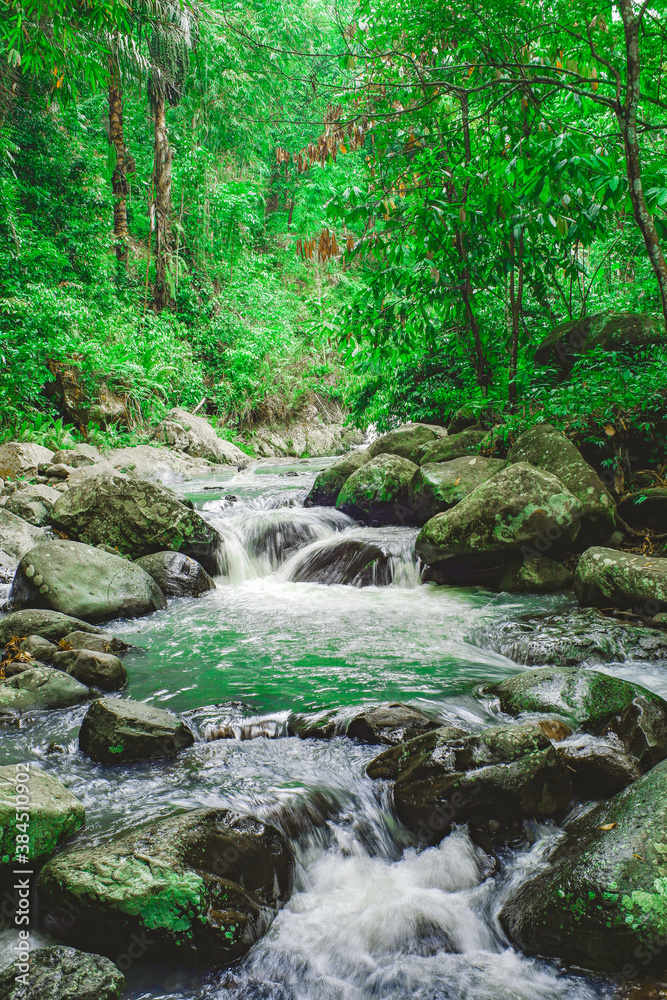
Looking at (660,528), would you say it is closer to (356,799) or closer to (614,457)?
(614,457)

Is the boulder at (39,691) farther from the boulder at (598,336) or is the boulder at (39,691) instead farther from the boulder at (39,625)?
the boulder at (598,336)

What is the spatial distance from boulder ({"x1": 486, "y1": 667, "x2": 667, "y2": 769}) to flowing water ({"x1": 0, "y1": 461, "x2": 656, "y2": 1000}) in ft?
0.95

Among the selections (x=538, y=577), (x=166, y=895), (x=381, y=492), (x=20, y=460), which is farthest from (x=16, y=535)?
(x=538, y=577)

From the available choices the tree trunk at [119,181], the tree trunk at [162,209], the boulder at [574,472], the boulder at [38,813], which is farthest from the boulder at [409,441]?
the tree trunk at [119,181]

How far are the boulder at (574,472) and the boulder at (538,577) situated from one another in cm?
44

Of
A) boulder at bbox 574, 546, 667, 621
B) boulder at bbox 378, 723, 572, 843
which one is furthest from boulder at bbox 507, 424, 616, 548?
boulder at bbox 378, 723, 572, 843

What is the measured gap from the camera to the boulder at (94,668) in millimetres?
4379

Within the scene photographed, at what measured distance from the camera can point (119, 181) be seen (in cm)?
1903

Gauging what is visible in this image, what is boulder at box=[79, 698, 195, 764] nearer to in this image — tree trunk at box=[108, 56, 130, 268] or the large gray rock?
the large gray rock

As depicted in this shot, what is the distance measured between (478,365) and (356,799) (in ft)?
22.0

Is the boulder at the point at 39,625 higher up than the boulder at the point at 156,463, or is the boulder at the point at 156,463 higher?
the boulder at the point at 156,463

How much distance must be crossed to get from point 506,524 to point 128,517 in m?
4.69

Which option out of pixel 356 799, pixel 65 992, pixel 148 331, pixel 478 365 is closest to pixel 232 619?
pixel 356 799

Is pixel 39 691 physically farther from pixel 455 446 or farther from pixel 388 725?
pixel 455 446
